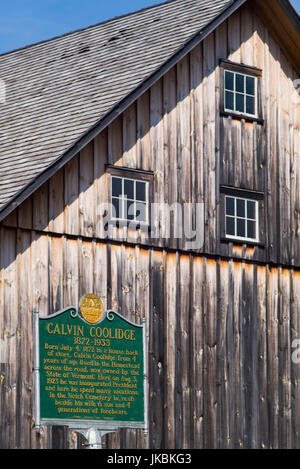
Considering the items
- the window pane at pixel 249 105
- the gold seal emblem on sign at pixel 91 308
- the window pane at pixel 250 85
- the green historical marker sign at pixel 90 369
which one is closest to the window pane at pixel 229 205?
the window pane at pixel 249 105

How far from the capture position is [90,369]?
61.0ft

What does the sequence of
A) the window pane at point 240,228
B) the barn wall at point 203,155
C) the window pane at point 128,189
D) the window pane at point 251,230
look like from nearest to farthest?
the barn wall at point 203,155 < the window pane at point 128,189 < the window pane at point 240,228 < the window pane at point 251,230

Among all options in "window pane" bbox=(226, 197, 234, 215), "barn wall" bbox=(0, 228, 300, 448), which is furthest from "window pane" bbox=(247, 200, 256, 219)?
"barn wall" bbox=(0, 228, 300, 448)

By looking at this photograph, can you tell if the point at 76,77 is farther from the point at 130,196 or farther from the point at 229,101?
the point at 130,196

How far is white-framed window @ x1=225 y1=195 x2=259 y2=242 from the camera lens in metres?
23.1

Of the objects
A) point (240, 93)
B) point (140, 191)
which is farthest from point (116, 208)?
point (240, 93)

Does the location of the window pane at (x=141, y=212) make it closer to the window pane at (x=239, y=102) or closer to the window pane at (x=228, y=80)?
the window pane at (x=239, y=102)

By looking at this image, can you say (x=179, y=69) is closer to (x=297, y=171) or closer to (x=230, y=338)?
(x=297, y=171)

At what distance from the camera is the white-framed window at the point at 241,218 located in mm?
23125

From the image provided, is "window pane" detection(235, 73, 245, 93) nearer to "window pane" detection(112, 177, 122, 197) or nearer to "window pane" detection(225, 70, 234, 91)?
"window pane" detection(225, 70, 234, 91)

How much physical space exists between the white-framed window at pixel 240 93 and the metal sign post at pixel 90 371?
19.8ft

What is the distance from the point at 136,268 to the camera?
70.3 feet

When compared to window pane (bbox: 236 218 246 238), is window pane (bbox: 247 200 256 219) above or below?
above

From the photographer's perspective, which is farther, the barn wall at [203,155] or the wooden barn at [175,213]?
the barn wall at [203,155]
